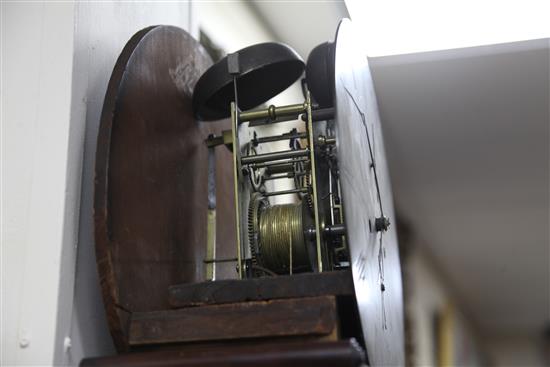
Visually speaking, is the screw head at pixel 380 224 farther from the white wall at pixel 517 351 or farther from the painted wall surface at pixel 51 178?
the white wall at pixel 517 351

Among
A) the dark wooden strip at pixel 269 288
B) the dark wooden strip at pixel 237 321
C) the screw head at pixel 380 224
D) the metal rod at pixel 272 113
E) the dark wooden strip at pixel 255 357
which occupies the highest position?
the metal rod at pixel 272 113

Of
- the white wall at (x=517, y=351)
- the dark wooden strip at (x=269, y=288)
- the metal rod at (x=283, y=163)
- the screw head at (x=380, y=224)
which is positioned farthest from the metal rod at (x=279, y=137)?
the white wall at (x=517, y=351)

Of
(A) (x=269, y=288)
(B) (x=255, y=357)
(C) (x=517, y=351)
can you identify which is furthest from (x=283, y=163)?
(C) (x=517, y=351)

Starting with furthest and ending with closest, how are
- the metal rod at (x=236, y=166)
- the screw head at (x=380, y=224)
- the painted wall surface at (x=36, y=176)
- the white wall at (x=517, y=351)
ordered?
1. the white wall at (x=517, y=351)
2. the screw head at (x=380, y=224)
3. the metal rod at (x=236, y=166)
4. the painted wall surface at (x=36, y=176)

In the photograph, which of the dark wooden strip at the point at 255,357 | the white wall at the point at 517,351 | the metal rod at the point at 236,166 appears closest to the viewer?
the dark wooden strip at the point at 255,357

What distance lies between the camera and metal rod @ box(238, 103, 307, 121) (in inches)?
41.2

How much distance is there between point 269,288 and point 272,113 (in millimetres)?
318

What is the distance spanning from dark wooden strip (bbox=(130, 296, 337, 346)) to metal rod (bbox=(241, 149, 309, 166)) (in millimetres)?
254

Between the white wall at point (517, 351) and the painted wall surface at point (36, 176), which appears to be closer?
the painted wall surface at point (36, 176)

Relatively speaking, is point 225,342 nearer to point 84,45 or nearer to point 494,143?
point 84,45

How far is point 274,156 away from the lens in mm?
1007

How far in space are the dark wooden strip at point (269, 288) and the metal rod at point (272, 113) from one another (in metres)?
0.29

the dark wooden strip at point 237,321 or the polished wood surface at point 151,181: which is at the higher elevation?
the polished wood surface at point 151,181

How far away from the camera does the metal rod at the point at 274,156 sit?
997 mm
